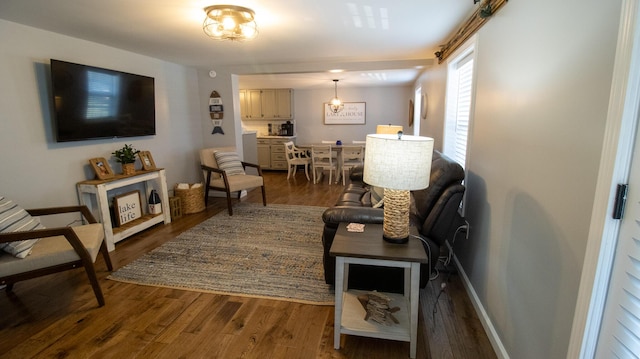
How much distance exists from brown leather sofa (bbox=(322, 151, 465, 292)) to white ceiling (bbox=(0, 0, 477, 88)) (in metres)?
1.28

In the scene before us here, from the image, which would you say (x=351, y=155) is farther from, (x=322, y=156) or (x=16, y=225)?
(x=16, y=225)

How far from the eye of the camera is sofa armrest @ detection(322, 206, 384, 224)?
1.98 meters

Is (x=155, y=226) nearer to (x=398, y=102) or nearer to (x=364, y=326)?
(x=364, y=326)

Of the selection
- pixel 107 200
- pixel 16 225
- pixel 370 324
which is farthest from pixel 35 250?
pixel 370 324

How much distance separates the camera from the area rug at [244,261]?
229 centimetres

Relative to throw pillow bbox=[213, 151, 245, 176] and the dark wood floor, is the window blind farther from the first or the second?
throw pillow bbox=[213, 151, 245, 176]

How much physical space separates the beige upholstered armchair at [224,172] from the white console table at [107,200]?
2.25 feet

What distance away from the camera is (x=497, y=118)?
1.80 metres

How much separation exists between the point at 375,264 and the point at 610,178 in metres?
0.98

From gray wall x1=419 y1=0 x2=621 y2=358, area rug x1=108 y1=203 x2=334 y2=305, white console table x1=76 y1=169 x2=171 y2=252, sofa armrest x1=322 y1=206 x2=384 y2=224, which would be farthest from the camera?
white console table x1=76 y1=169 x2=171 y2=252

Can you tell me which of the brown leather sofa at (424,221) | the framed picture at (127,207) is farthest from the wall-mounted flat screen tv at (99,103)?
the brown leather sofa at (424,221)

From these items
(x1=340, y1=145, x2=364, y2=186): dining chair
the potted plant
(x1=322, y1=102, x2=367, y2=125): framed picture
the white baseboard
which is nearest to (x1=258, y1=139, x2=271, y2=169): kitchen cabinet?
(x1=322, y1=102, x2=367, y2=125): framed picture

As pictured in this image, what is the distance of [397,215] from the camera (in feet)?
5.37

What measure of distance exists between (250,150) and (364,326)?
193 inches
